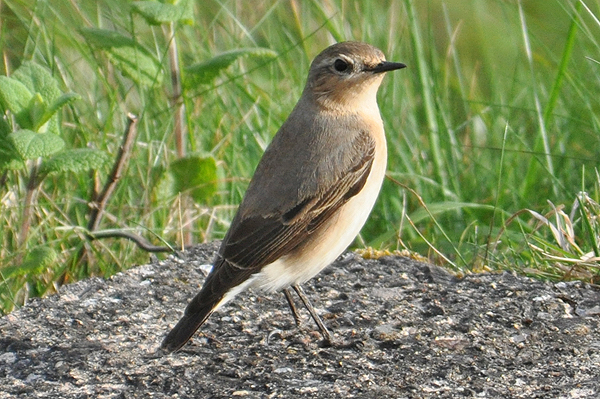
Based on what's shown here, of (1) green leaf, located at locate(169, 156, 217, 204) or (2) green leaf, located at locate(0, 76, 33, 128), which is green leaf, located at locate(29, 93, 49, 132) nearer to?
(2) green leaf, located at locate(0, 76, 33, 128)

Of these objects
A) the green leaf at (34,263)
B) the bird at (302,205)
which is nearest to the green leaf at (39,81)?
the green leaf at (34,263)

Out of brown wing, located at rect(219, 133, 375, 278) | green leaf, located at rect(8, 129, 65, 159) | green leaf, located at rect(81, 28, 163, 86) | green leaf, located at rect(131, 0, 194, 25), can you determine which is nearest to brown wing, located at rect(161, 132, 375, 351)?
brown wing, located at rect(219, 133, 375, 278)

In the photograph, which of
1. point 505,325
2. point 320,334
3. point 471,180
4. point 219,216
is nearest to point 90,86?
point 219,216

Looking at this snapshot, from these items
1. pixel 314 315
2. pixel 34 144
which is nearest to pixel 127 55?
pixel 34 144

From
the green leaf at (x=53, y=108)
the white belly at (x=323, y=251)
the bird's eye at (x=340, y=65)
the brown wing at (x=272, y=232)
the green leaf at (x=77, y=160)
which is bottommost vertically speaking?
the white belly at (x=323, y=251)

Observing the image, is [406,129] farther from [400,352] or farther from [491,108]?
[400,352]

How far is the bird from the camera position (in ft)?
15.9

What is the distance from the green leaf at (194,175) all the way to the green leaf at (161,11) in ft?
2.79

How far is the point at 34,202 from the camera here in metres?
5.89

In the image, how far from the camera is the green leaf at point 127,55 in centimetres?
611

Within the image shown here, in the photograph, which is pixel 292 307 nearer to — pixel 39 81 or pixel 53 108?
A: pixel 53 108

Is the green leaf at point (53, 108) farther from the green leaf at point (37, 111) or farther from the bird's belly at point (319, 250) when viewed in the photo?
the bird's belly at point (319, 250)

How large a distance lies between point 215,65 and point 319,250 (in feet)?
5.54

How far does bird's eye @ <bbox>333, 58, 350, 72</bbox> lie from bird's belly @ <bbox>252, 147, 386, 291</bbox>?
0.77m
